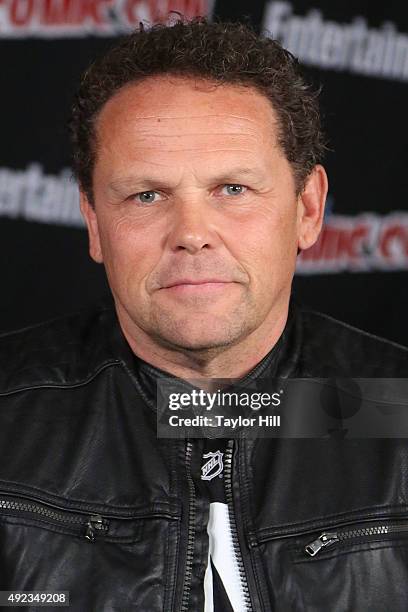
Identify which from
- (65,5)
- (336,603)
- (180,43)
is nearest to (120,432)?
(336,603)

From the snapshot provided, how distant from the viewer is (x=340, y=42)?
2.69 metres

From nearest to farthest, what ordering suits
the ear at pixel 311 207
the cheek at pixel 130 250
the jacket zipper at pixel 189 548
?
the jacket zipper at pixel 189 548 → the cheek at pixel 130 250 → the ear at pixel 311 207

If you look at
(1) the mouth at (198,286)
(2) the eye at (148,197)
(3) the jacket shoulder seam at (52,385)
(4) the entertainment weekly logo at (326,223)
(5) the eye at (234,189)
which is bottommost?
(3) the jacket shoulder seam at (52,385)

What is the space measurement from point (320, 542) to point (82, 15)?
1415 millimetres

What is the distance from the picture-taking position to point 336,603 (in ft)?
5.81

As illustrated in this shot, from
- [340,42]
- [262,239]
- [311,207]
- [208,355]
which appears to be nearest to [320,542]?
[208,355]

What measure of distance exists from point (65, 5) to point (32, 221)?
510mm

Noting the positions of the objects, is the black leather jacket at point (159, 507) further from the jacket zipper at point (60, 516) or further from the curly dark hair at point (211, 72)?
the curly dark hair at point (211, 72)

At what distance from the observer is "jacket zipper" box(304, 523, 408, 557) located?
5.85ft

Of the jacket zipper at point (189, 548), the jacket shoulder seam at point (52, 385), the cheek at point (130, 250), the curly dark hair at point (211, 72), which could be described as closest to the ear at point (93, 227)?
the curly dark hair at point (211, 72)

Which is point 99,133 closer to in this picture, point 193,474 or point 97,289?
point 193,474

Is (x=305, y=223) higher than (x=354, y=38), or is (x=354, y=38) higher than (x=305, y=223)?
(x=354, y=38)

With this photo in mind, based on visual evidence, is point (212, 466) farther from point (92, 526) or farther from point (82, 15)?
point (82, 15)

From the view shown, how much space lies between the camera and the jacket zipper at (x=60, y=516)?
5.88ft
